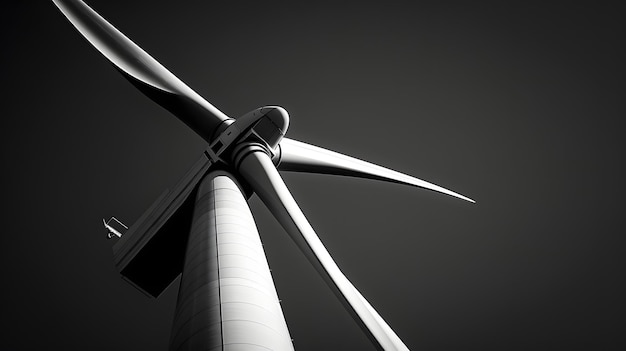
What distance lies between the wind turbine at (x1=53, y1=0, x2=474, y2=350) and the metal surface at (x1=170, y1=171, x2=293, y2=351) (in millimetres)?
19

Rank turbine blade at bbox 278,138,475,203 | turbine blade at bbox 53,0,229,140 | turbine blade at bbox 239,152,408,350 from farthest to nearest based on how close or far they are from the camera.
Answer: turbine blade at bbox 278,138,475,203, turbine blade at bbox 53,0,229,140, turbine blade at bbox 239,152,408,350

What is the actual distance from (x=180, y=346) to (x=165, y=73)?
11053 mm

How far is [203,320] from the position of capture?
7051 millimetres

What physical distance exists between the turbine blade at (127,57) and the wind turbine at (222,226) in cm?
Result: 3

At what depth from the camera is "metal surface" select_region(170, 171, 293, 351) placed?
6.71 metres

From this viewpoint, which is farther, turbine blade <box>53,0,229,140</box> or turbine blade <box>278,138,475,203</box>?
turbine blade <box>278,138,475,203</box>

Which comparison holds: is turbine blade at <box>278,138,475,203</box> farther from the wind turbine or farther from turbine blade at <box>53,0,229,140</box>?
turbine blade at <box>53,0,229,140</box>

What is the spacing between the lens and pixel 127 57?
15.5 metres

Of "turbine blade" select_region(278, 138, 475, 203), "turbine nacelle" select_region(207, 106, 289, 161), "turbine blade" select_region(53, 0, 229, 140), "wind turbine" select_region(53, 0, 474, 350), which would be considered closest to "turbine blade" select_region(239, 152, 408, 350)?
"wind turbine" select_region(53, 0, 474, 350)

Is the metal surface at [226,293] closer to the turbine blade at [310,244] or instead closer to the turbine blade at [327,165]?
the turbine blade at [310,244]

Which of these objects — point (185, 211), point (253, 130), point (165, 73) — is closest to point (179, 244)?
point (185, 211)

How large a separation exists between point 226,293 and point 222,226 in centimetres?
243

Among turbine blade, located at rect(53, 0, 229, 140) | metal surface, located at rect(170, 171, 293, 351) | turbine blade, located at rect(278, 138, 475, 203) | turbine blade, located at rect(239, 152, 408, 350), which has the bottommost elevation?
metal surface, located at rect(170, 171, 293, 351)

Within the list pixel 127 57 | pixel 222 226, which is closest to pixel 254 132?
pixel 127 57
